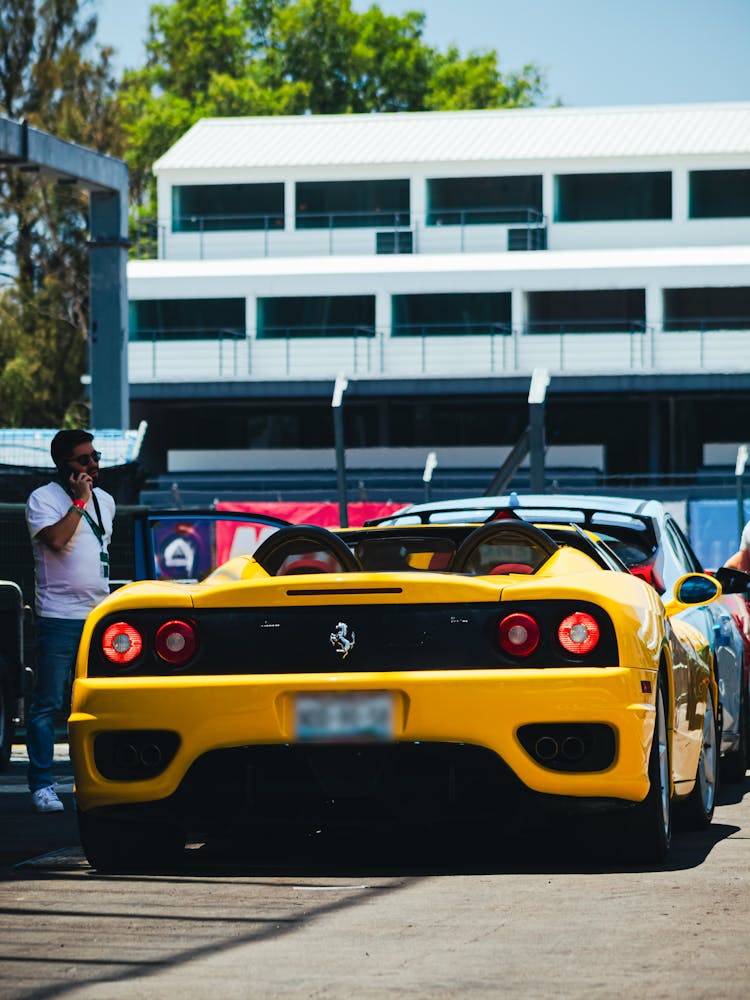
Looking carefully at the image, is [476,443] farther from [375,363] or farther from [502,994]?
[502,994]

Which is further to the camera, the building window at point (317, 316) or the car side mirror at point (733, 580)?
the building window at point (317, 316)

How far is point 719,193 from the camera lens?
5288 cm

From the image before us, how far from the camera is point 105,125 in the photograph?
195 feet

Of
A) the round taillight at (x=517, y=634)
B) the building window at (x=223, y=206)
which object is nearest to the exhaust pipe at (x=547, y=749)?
the round taillight at (x=517, y=634)

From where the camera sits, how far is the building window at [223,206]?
182 ft

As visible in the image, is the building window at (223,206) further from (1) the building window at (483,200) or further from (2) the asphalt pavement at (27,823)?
(2) the asphalt pavement at (27,823)

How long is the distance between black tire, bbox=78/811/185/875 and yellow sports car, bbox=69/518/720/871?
0.15 feet

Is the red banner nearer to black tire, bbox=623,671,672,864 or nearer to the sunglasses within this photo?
the sunglasses

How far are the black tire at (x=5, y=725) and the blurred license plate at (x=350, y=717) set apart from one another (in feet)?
20.1

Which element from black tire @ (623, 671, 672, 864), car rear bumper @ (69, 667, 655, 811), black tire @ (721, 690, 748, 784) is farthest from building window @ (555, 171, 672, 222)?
car rear bumper @ (69, 667, 655, 811)

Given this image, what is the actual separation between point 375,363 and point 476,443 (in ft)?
13.2

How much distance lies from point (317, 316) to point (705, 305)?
9.95 m

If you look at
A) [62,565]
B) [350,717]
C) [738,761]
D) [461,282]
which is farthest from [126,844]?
[461,282]

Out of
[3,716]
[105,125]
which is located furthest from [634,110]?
[3,716]
